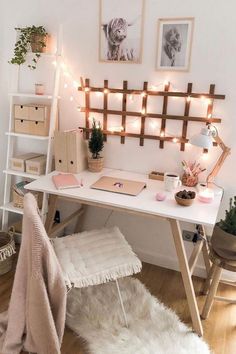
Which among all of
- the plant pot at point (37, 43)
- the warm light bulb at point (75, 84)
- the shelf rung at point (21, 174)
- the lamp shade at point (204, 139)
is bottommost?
the shelf rung at point (21, 174)

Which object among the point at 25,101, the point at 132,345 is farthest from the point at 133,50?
the point at 132,345

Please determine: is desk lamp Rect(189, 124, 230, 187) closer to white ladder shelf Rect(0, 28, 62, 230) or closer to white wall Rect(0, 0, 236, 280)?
white wall Rect(0, 0, 236, 280)

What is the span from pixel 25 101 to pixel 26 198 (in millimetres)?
1191

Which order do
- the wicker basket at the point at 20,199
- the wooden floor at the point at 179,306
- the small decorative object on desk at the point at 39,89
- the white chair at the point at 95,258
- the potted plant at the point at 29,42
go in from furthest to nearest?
the wicker basket at the point at 20,199, the small decorative object on desk at the point at 39,89, the potted plant at the point at 29,42, the wooden floor at the point at 179,306, the white chair at the point at 95,258

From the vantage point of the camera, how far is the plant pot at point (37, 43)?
82.4 inches

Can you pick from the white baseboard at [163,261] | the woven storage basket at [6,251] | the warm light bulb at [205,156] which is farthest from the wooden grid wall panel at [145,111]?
the woven storage basket at [6,251]

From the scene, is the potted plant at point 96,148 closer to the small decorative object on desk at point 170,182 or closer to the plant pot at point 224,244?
the small decorative object on desk at point 170,182

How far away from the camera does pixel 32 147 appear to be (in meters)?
2.51

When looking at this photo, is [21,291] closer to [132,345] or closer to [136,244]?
[132,345]

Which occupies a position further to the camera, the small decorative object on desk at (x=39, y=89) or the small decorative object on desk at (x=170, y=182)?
the small decorative object on desk at (x=39, y=89)

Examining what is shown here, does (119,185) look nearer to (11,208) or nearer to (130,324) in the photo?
(130,324)

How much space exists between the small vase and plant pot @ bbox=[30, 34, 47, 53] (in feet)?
4.25

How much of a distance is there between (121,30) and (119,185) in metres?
1.01

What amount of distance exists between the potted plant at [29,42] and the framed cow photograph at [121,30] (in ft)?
1.32
